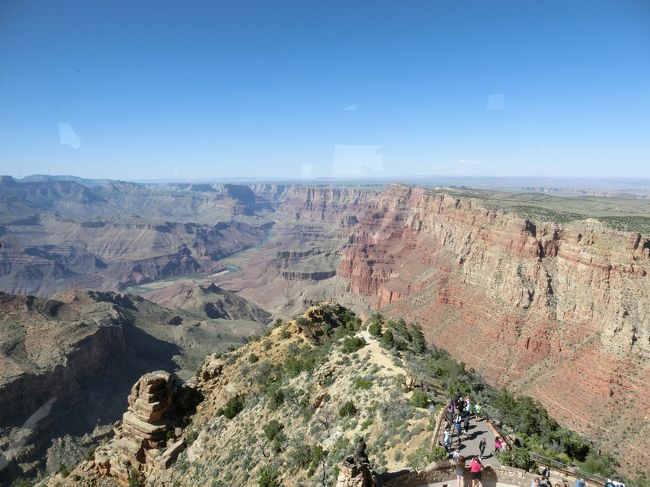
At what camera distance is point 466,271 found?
246 feet

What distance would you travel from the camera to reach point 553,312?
186 ft

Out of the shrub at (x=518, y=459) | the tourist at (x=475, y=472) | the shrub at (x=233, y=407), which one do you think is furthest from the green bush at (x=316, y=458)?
the shrub at (x=233, y=407)

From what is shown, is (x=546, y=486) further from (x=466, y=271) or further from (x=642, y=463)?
(x=466, y=271)

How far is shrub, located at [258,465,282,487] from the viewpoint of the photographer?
1884 centimetres


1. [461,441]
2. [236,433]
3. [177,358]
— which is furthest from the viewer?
[177,358]

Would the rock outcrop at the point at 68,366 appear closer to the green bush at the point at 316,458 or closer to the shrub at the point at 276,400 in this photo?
the shrub at the point at 276,400

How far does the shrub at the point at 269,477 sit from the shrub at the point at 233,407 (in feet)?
25.1

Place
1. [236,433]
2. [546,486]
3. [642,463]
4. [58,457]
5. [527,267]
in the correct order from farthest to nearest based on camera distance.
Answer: [527,267]
[58,457]
[642,463]
[236,433]
[546,486]

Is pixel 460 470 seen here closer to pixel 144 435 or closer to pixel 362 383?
pixel 362 383

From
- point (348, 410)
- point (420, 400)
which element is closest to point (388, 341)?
point (348, 410)

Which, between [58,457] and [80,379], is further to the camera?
[80,379]

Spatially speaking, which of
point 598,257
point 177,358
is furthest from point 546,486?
point 177,358

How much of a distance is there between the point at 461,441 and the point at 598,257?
47.8 m

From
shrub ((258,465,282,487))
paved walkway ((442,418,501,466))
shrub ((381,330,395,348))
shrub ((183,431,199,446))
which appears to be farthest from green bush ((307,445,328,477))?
shrub ((183,431,199,446))
